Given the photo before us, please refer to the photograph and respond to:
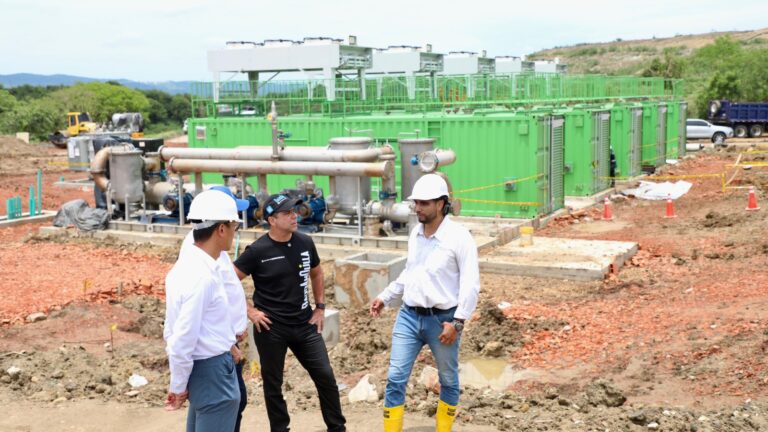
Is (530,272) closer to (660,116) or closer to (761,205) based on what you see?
(761,205)

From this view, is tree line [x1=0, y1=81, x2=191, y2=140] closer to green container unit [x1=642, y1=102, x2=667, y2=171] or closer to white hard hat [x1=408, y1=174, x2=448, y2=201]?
green container unit [x1=642, y1=102, x2=667, y2=171]

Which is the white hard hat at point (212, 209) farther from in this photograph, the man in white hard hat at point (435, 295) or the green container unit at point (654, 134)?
the green container unit at point (654, 134)

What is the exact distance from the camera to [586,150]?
2180 cm

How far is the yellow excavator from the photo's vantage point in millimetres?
37781

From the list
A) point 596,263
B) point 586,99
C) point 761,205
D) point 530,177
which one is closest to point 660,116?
point 586,99

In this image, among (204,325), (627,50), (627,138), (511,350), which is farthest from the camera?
(627,50)

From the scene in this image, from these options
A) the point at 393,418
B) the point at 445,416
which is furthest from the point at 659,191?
the point at 393,418

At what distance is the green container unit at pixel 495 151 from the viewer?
17797 millimetres

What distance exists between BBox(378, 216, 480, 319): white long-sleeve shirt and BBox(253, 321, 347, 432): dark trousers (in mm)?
790

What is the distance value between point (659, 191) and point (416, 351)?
1830 centimetres

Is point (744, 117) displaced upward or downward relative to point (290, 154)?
upward

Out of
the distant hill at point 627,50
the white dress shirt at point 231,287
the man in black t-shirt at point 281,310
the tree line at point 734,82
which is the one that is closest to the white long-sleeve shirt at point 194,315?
the white dress shirt at point 231,287

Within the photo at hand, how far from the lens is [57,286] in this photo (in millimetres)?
12703

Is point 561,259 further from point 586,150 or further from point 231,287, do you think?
point 231,287
